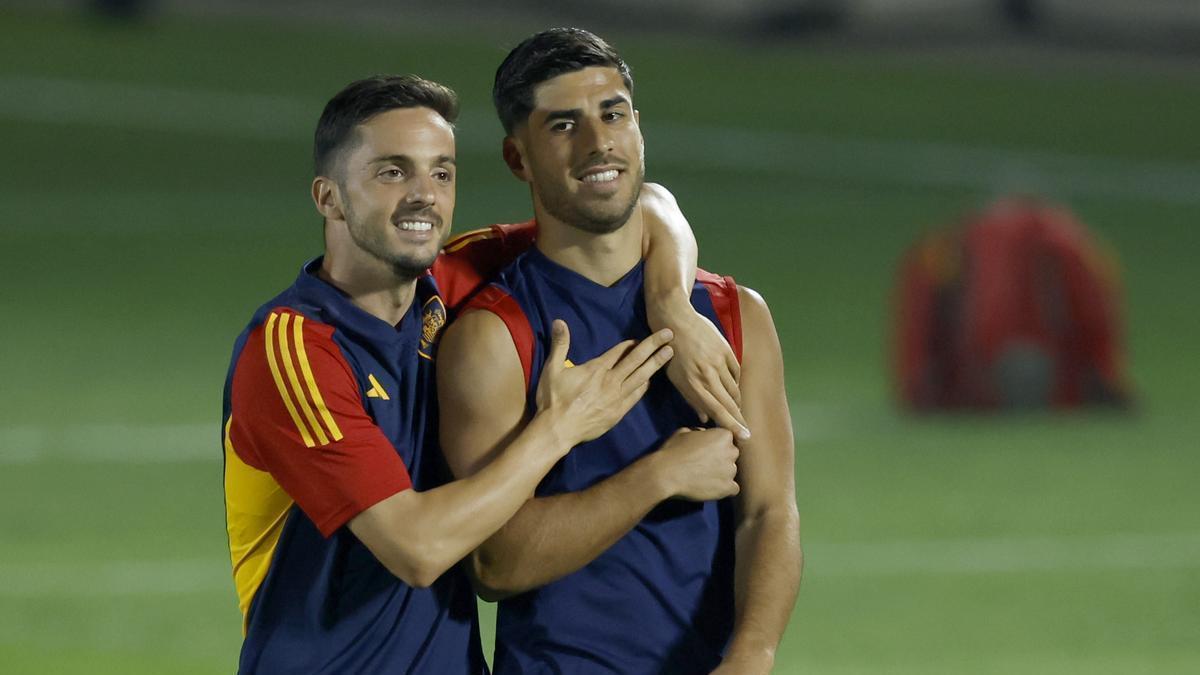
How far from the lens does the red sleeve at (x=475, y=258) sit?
410cm

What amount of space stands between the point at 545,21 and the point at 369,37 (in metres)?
1.65

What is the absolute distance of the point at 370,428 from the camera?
151 inches

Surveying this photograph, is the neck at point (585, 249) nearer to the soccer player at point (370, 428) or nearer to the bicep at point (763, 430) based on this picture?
the soccer player at point (370, 428)

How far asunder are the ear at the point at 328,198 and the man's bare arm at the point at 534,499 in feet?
0.96

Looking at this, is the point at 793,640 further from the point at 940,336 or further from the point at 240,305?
the point at 240,305

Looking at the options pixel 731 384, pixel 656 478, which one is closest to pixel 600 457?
pixel 656 478

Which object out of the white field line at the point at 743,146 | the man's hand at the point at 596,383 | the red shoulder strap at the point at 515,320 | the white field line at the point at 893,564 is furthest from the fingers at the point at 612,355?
the white field line at the point at 743,146

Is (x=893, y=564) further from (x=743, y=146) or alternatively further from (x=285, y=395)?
(x=743, y=146)

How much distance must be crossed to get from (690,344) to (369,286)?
1.89 ft

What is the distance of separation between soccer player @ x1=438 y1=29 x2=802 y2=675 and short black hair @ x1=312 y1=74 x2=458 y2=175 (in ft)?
0.40

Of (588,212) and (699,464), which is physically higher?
(588,212)

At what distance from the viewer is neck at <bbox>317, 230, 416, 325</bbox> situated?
3.93m

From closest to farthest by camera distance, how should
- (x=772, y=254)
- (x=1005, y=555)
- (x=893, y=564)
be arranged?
(x=893, y=564) → (x=1005, y=555) → (x=772, y=254)

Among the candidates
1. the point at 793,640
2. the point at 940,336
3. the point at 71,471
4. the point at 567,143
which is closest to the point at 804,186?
the point at 940,336
